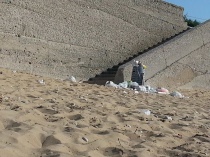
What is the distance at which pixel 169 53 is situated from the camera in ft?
40.1

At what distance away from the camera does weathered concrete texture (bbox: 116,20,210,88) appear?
11.7m

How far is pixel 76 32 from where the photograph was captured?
11.0m

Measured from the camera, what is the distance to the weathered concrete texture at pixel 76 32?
376 inches

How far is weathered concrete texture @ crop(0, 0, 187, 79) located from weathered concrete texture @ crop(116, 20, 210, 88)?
963 millimetres

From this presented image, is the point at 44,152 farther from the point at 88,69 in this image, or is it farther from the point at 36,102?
the point at 88,69

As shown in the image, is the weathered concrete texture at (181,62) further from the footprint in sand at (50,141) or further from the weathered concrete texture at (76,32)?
the footprint in sand at (50,141)

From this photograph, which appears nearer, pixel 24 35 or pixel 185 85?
pixel 24 35

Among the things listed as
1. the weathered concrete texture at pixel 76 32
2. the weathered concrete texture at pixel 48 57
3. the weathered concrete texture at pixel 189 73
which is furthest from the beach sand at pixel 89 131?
the weathered concrete texture at pixel 189 73

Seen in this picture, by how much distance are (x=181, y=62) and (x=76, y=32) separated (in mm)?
3625

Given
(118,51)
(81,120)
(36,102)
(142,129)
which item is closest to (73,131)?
(81,120)

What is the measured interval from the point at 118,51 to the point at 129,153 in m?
9.11

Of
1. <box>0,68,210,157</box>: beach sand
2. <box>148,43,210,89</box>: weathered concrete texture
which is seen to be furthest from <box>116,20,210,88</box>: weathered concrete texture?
<box>0,68,210,157</box>: beach sand

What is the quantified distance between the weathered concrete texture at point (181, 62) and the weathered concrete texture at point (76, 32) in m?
0.96

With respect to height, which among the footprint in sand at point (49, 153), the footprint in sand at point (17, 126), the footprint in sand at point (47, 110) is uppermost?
the footprint in sand at point (47, 110)
